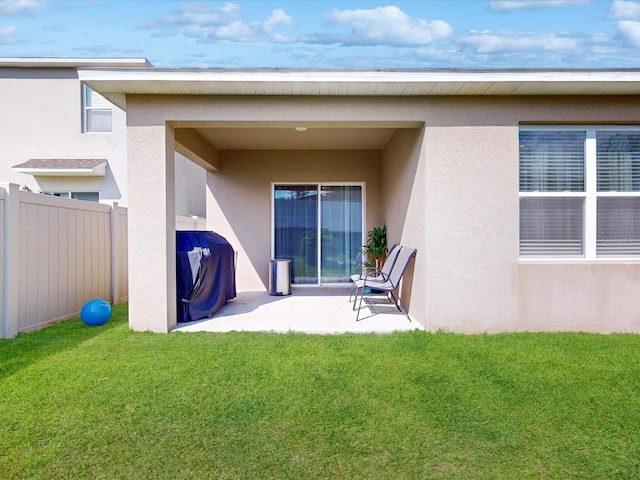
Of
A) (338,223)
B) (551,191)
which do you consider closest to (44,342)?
(338,223)

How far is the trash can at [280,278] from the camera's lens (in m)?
8.14

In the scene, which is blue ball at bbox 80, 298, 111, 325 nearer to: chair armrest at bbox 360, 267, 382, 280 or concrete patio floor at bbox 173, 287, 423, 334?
concrete patio floor at bbox 173, 287, 423, 334

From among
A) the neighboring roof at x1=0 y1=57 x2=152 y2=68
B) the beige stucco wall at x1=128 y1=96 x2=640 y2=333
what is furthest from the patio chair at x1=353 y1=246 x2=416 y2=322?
the neighboring roof at x1=0 y1=57 x2=152 y2=68

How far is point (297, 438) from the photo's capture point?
268cm

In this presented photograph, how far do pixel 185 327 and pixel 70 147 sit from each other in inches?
342

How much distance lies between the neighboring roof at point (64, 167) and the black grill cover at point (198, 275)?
20.2 ft

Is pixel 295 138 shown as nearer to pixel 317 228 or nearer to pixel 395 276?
pixel 317 228

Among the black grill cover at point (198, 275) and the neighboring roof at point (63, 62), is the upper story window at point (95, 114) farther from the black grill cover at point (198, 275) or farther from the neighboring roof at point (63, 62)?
the black grill cover at point (198, 275)

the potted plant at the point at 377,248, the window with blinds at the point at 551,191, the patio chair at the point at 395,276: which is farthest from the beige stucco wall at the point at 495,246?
the potted plant at the point at 377,248

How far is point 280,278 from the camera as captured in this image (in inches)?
321

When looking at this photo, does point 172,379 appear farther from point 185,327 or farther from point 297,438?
point 185,327

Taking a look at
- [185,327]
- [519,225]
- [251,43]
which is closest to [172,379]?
[185,327]

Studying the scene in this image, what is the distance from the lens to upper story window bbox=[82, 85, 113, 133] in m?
11.4

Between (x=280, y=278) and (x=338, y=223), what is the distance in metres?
1.90
